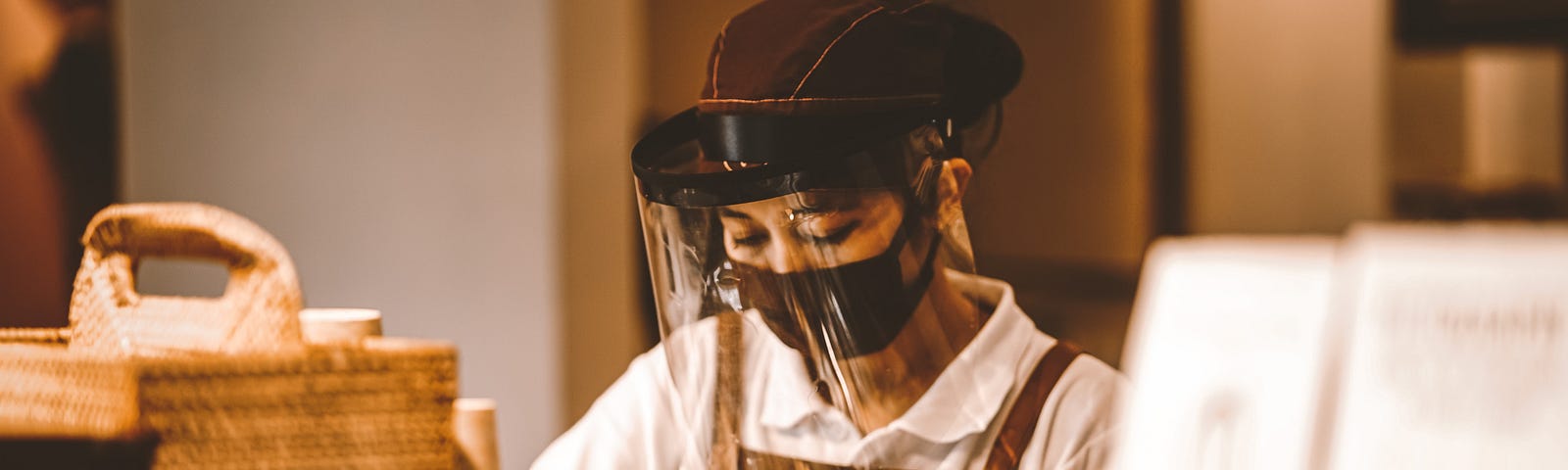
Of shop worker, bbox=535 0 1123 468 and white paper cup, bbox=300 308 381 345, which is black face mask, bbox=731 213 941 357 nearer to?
shop worker, bbox=535 0 1123 468

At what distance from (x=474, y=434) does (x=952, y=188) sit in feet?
1.47

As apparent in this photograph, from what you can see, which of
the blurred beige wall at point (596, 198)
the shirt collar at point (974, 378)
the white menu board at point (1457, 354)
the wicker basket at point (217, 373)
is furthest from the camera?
the blurred beige wall at point (596, 198)

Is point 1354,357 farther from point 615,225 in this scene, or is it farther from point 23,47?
point 23,47

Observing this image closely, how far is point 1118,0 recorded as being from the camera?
0.92 m

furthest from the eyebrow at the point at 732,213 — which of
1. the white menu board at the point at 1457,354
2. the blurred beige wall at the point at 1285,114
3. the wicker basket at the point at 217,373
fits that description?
the white menu board at the point at 1457,354

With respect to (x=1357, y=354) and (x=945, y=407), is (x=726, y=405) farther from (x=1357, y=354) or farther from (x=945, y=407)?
(x=1357, y=354)

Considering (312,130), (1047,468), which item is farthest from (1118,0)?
(312,130)

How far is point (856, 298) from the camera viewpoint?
2.87 ft

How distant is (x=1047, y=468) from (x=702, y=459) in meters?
0.31

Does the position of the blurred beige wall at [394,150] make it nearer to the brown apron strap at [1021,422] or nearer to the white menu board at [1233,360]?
the brown apron strap at [1021,422]

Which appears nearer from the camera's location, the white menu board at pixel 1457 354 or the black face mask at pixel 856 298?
the white menu board at pixel 1457 354

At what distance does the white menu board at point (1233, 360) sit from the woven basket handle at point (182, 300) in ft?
2.27

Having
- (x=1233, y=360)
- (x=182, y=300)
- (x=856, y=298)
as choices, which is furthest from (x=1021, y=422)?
(x=182, y=300)

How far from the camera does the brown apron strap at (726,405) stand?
99 cm
